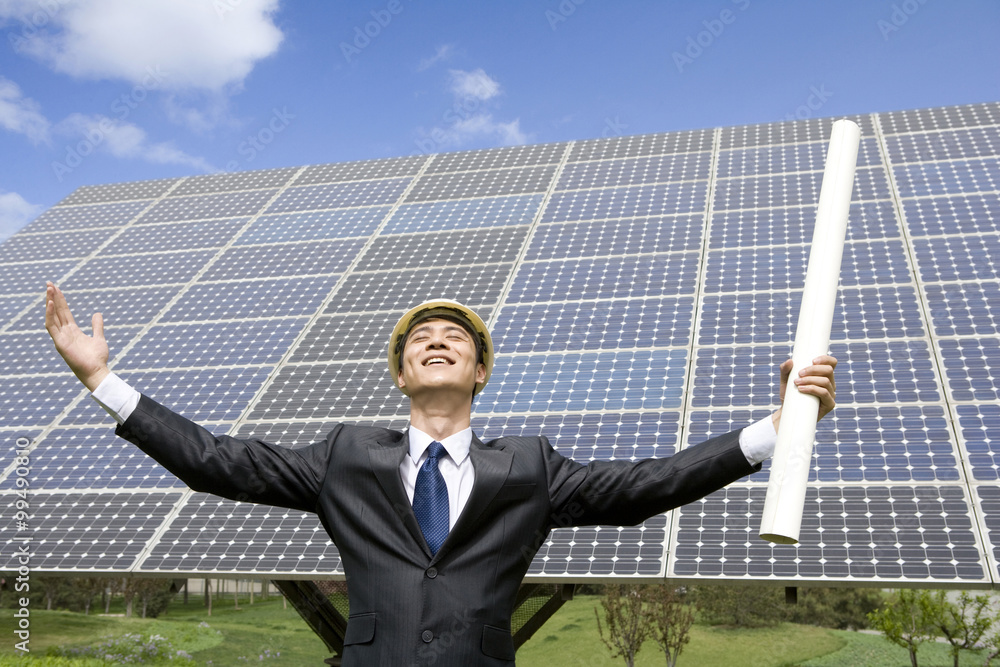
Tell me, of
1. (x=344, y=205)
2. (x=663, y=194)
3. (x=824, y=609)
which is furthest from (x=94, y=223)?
(x=824, y=609)

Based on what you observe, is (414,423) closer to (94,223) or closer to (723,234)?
(723,234)

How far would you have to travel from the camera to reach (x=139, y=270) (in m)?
15.4

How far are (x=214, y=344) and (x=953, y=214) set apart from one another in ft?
33.3

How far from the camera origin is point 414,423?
3631 mm

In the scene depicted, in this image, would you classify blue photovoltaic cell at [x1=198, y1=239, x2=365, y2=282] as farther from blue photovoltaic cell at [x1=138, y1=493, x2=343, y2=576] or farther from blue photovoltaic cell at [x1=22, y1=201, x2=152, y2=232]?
blue photovoltaic cell at [x1=138, y1=493, x2=343, y2=576]

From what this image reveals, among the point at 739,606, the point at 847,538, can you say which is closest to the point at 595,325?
the point at 847,538

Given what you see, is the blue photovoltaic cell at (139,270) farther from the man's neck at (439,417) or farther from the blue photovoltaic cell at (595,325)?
the man's neck at (439,417)

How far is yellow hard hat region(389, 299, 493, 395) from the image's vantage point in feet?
Result: 12.6

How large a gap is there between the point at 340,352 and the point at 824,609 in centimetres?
2612

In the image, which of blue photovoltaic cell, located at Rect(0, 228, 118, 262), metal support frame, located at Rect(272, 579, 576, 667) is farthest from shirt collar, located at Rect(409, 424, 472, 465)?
blue photovoltaic cell, located at Rect(0, 228, 118, 262)

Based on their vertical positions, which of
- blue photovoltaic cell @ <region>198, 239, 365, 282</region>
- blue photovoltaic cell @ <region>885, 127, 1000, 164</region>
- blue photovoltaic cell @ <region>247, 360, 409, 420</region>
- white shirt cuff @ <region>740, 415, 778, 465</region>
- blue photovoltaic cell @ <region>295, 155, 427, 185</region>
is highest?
blue photovoltaic cell @ <region>295, 155, 427, 185</region>

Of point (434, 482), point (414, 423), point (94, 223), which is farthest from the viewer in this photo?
point (94, 223)

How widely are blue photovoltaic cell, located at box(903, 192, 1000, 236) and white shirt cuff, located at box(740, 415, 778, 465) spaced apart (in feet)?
33.0

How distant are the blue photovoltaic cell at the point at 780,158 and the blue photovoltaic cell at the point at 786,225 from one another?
68.4 inches
